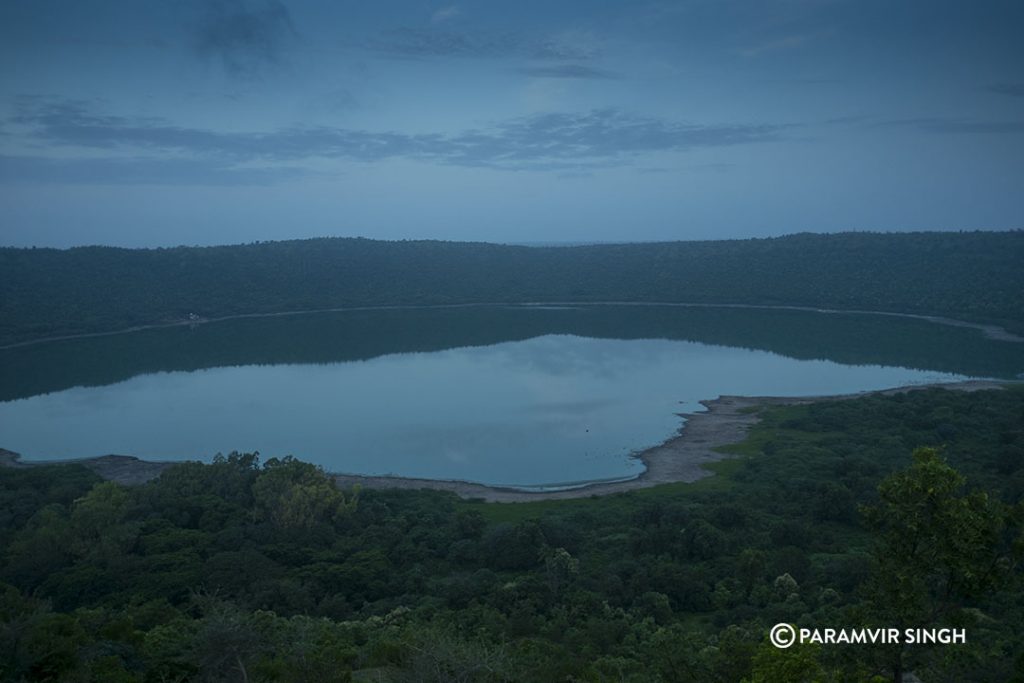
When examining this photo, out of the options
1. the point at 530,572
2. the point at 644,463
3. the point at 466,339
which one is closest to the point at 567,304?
the point at 466,339

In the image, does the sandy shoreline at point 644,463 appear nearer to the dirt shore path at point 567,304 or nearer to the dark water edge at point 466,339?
the dark water edge at point 466,339

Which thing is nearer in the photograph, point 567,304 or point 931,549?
point 931,549

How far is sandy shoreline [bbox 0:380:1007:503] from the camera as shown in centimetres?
2452

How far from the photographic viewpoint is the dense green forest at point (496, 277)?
67438mm

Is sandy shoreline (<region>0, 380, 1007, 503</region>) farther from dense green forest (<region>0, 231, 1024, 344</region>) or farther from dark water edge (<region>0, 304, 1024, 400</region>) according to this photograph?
dense green forest (<region>0, 231, 1024, 344</region>)

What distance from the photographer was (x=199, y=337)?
61562mm

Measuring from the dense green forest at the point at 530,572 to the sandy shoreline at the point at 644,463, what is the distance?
3.68 ft

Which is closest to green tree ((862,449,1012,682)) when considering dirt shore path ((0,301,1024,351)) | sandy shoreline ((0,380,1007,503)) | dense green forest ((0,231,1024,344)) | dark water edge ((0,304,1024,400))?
sandy shoreline ((0,380,1007,503))

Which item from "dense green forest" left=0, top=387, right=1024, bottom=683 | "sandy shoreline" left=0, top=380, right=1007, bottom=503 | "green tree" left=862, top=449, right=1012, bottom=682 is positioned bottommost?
"sandy shoreline" left=0, top=380, right=1007, bottom=503

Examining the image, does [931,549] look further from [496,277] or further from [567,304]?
[496,277]

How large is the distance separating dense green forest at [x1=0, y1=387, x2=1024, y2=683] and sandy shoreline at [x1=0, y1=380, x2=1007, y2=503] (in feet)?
3.68

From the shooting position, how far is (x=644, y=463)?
27234mm

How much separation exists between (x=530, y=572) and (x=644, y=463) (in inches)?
446

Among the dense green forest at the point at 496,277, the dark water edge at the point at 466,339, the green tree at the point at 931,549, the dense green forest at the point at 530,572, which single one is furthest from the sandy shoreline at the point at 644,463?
the dense green forest at the point at 496,277
